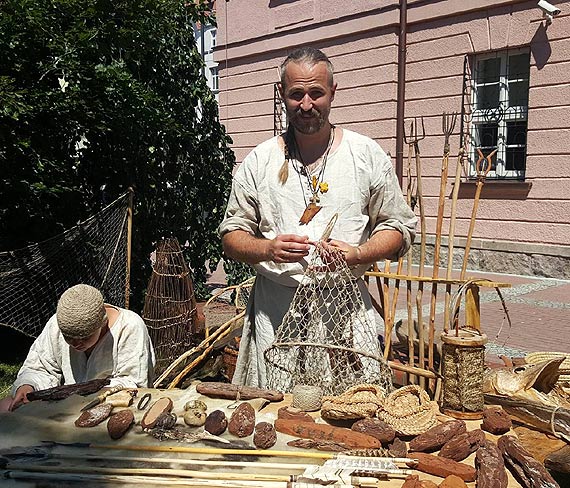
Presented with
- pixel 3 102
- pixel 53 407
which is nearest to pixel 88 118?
pixel 3 102

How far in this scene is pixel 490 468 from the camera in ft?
4.57

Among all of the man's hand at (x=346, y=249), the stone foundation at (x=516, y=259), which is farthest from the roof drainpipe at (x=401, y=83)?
the man's hand at (x=346, y=249)

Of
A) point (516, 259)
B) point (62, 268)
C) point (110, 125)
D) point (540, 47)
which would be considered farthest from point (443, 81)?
point (62, 268)

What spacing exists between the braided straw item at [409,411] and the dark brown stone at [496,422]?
0.14 m

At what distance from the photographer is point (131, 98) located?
4770 mm

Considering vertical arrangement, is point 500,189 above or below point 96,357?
above

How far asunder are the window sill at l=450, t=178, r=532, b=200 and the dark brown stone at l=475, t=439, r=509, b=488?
23.9 ft

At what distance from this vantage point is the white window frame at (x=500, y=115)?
8438 millimetres

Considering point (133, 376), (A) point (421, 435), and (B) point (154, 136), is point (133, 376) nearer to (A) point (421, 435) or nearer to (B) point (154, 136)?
(A) point (421, 435)

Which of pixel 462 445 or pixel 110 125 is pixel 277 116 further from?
pixel 462 445

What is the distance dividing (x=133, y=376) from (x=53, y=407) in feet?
1.59

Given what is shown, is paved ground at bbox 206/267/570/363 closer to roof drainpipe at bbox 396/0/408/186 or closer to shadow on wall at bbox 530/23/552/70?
roof drainpipe at bbox 396/0/408/186

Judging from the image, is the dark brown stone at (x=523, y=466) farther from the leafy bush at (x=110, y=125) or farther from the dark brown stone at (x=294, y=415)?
the leafy bush at (x=110, y=125)

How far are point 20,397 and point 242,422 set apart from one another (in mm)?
876
